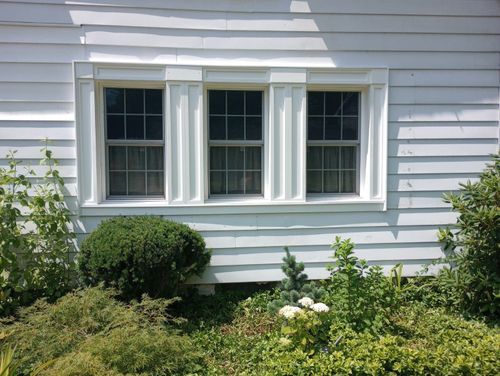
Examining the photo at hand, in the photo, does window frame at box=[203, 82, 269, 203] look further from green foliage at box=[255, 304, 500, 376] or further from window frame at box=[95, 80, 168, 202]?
green foliage at box=[255, 304, 500, 376]

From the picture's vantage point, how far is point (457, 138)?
4855mm

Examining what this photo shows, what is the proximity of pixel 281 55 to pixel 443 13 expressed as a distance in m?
2.08

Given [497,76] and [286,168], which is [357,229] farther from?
[497,76]

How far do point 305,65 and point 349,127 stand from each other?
0.97m

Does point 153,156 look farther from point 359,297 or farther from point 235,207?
point 359,297

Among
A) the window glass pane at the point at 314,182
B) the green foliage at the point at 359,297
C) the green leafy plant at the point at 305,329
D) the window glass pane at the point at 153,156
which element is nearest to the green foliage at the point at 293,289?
the green foliage at the point at 359,297

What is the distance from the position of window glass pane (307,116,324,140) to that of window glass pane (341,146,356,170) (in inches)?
14.2

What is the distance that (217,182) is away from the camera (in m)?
4.82

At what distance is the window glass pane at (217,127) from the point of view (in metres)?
4.75

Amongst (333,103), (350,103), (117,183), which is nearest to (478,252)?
(350,103)

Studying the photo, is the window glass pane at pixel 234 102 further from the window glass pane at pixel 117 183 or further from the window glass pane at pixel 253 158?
the window glass pane at pixel 117 183

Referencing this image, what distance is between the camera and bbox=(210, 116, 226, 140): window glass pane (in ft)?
15.6

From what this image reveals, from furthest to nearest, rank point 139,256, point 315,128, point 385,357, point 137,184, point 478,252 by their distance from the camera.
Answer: point 315,128, point 137,184, point 478,252, point 139,256, point 385,357

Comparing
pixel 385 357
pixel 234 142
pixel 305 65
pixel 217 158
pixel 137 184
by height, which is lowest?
pixel 385 357
